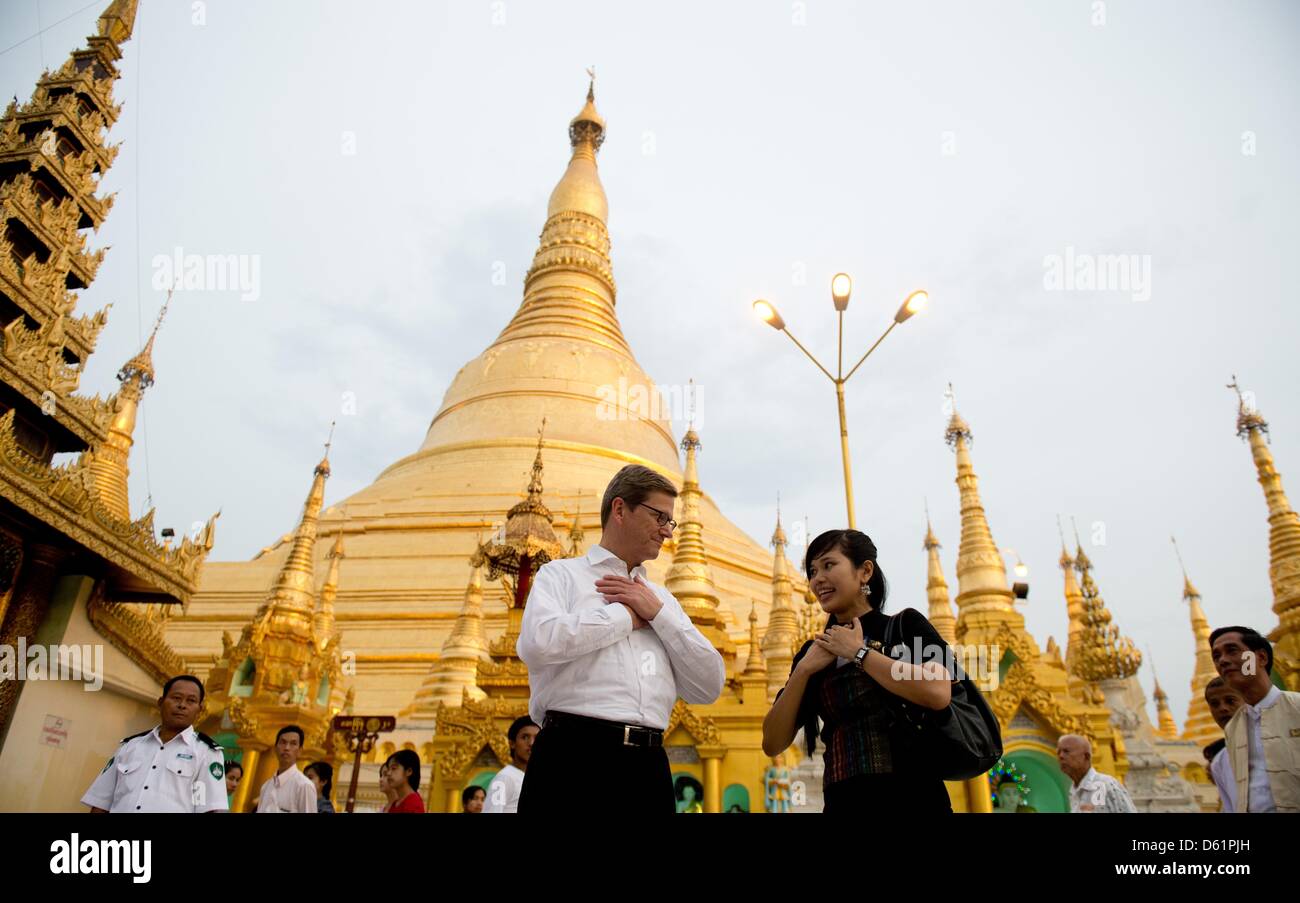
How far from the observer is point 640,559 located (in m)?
2.58

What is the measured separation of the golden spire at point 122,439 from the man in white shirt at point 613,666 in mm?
14839

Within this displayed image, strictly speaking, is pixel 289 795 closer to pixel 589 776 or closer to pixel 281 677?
pixel 589 776

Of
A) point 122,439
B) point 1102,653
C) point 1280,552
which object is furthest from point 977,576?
point 122,439

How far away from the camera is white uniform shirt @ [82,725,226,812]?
416 cm

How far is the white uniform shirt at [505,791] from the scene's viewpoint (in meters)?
5.55

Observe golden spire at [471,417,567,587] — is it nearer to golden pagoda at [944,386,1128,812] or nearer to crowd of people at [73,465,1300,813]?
golden pagoda at [944,386,1128,812]

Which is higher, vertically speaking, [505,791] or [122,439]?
[122,439]

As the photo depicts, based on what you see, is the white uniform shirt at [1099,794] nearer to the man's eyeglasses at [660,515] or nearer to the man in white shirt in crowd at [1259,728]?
the man in white shirt in crowd at [1259,728]

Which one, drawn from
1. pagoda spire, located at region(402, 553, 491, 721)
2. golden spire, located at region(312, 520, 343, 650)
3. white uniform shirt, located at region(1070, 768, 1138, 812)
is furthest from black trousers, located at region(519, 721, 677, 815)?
golden spire, located at region(312, 520, 343, 650)

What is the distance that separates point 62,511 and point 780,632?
14342 mm

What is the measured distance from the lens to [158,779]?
4242 millimetres

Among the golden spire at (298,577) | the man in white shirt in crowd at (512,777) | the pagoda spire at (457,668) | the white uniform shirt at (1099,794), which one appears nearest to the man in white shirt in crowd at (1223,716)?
the white uniform shirt at (1099,794)
